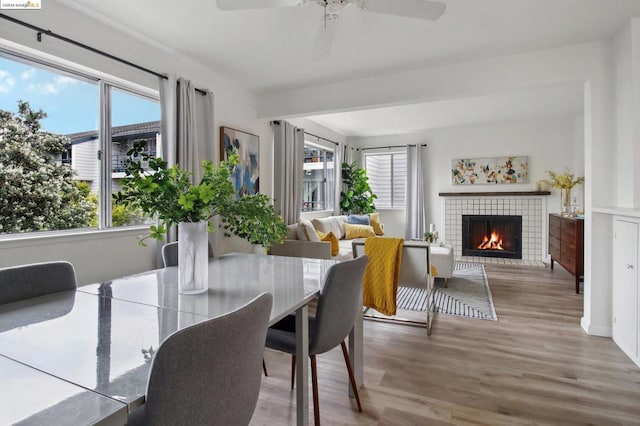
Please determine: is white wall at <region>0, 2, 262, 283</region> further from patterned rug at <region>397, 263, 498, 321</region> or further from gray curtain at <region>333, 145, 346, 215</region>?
gray curtain at <region>333, 145, 346, 215</region>

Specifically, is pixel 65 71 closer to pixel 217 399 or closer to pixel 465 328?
pixel 217 399

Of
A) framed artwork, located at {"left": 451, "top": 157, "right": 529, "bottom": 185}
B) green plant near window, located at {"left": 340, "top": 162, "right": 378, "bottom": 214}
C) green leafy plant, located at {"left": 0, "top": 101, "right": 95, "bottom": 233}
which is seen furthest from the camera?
green plant near window, located at {"left": 340, "top": 162, "right": 378, "bottom": 214}

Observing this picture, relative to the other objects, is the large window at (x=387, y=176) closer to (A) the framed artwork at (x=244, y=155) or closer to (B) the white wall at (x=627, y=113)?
(A) the framed artwork at (x=244, y=155)

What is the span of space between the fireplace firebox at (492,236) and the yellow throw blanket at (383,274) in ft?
13.4

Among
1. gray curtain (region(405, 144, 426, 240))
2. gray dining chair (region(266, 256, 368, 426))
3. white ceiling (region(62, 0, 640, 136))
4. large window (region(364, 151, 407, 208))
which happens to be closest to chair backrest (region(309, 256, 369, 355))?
gray dining chair (region(266, 256, 368, 426))

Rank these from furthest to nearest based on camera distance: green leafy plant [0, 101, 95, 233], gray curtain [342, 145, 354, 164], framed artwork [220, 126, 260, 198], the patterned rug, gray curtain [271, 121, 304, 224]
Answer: gray curtain [342, 145, 354, 164] → gray curtain [271, 121, 304, 224] → framed artwork [220, 126, 260, 198] → the patterned rug → green leafy plant [0, 101, 95, 233]

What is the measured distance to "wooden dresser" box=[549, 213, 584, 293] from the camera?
3.88 m

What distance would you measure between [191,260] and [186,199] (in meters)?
0.27

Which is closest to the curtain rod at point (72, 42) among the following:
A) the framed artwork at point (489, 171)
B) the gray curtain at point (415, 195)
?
the gray curtain at point (415, 195)

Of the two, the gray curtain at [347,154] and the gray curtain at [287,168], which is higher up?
the gray curtain at [347,154]

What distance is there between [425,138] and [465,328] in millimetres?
4625

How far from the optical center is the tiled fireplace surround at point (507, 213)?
6.01 m

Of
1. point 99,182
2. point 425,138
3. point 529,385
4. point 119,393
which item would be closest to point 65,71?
point 99,182

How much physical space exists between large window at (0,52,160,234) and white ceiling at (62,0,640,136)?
0.55 metres
